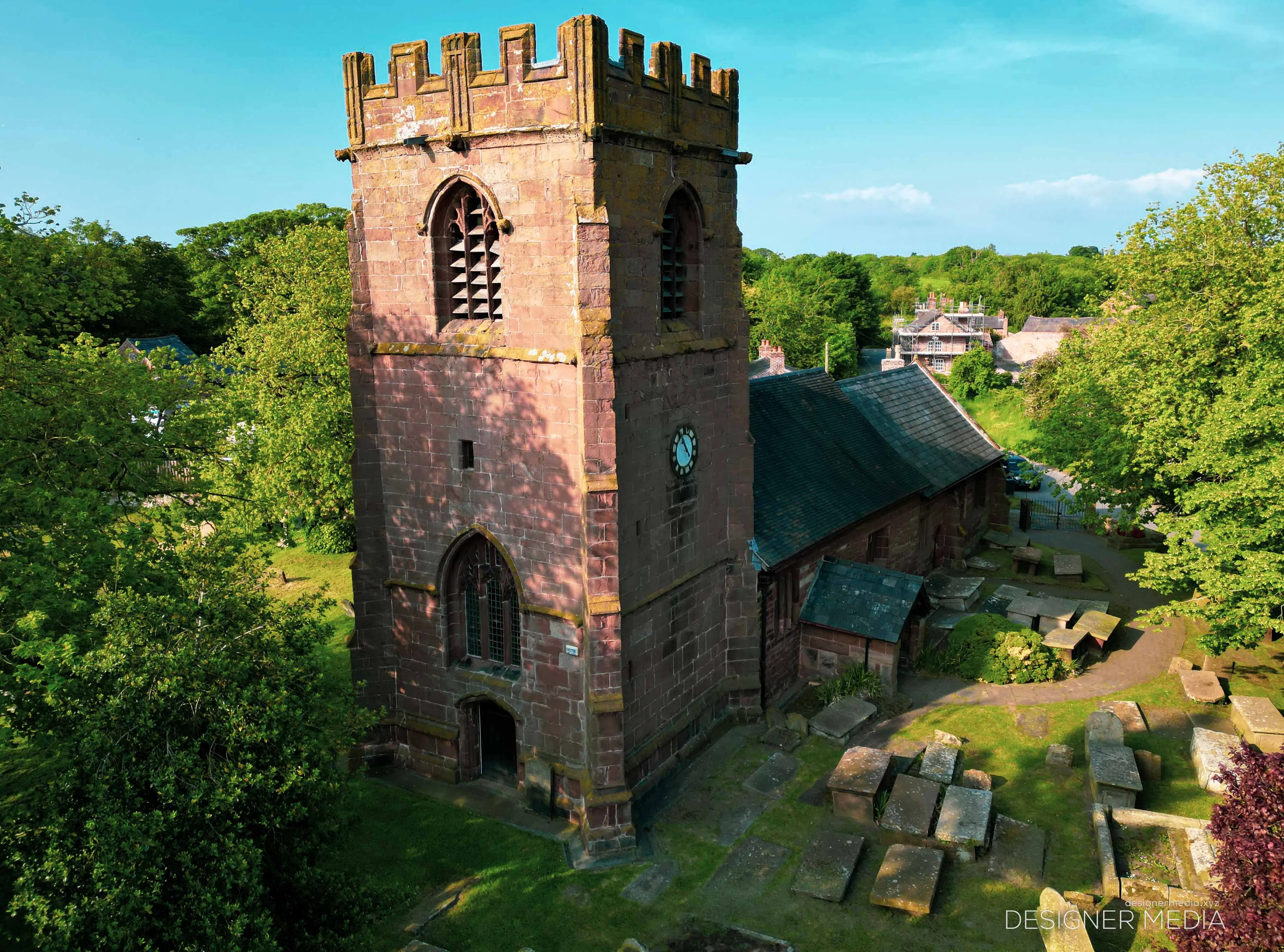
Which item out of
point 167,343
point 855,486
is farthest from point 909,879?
point 167,343

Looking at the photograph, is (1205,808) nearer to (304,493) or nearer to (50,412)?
(50,412)

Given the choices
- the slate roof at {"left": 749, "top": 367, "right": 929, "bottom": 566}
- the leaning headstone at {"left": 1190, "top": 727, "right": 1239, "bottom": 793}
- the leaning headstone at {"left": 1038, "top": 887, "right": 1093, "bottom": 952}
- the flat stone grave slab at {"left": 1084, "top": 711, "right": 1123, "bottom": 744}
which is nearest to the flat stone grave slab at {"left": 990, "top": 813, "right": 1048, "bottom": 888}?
the leaning headstone at {"left": 1038, "top": 887, "right": 1093, "bottom": 952}

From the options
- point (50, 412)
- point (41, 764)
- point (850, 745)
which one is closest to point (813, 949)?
point (850, 745)

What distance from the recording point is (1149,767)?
20.3 metres

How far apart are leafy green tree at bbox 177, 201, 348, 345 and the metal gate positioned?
49.8m

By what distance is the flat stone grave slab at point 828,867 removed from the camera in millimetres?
16750

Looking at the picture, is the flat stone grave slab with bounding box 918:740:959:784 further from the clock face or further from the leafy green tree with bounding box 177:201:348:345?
the leafy green tree with bounding box 177:201:348:345

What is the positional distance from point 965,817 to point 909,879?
2.25m

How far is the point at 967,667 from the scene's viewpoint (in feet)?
83.9

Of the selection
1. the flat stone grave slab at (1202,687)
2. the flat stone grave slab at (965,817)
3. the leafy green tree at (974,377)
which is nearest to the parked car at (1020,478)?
the flat stone grave slab at (1202,687)

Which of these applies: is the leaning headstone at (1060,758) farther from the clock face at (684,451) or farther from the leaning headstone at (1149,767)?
the clock face at (684,451)

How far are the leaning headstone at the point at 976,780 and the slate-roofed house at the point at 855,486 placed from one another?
183 inches

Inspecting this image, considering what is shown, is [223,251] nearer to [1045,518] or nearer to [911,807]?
[1045,518]

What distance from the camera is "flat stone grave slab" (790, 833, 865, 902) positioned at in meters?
16.8
